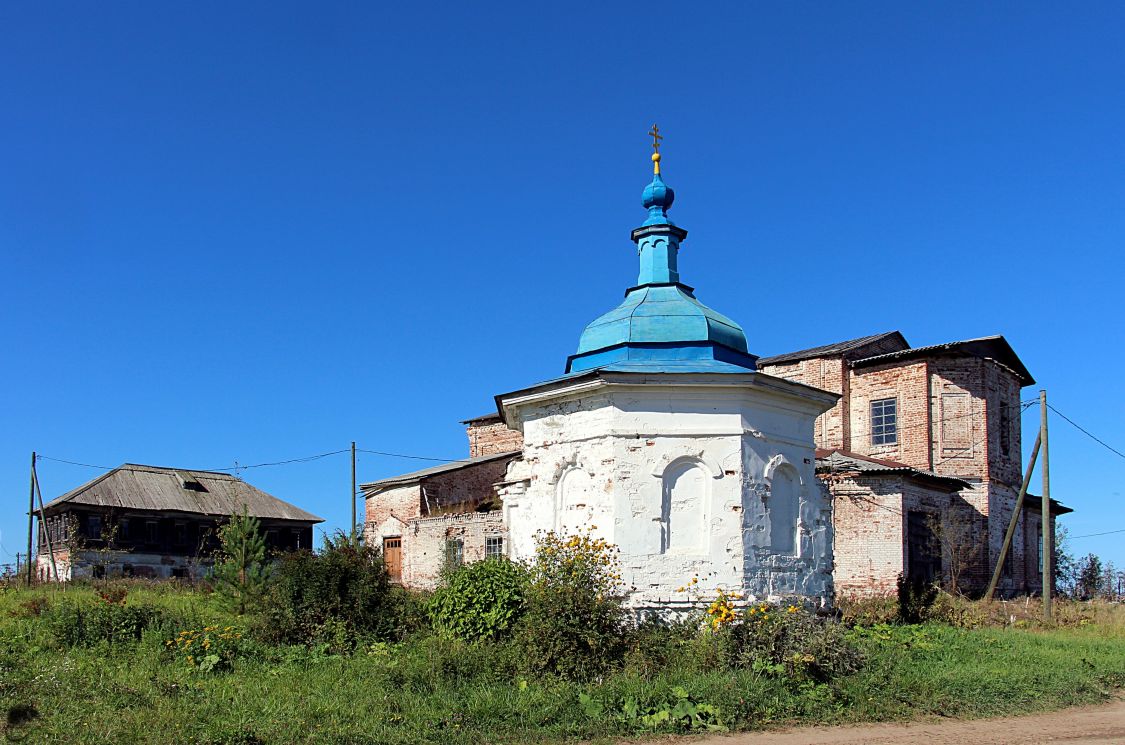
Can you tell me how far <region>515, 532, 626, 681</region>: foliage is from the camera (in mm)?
10547

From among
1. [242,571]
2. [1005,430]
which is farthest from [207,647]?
[1005,430]

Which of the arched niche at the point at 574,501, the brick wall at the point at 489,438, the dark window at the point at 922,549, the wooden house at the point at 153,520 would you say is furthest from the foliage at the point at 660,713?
the brick wall at the point at 489,438

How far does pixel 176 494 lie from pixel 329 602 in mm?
25608

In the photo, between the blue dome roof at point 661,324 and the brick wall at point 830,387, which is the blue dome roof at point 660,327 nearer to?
the blue dome roof at point 661,324

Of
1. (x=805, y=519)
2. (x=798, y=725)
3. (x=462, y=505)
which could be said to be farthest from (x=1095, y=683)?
(x=462, y=505)

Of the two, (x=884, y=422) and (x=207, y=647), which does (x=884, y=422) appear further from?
(x=207, y=647)

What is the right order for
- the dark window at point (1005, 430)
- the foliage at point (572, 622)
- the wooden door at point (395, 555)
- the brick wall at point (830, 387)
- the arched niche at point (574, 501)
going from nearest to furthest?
the foliage at point (572, 622), the arched niche at point (574, 501), the dark window at point (1005, 430), the brick wall at point (830, 387), the wooden door at point (395, 555)

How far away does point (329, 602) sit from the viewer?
12.9 m

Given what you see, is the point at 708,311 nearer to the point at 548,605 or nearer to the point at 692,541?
the point at 692,541

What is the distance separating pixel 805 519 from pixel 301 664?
7020 millimetres

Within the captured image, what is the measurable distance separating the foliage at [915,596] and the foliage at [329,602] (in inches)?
457

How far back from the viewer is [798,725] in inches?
383

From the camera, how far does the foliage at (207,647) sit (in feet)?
36.7

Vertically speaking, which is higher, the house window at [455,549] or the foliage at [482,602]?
the foliage at [482,602]
